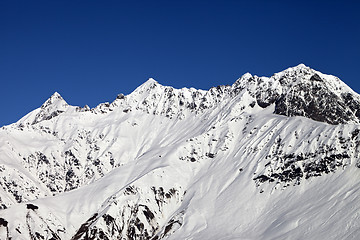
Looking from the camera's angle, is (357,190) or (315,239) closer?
(315,239)

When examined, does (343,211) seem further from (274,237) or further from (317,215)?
(274,237)

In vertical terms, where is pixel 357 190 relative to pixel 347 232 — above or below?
above

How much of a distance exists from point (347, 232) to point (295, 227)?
802 inches

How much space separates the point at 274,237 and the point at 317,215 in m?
17.8

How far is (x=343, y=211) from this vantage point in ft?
629

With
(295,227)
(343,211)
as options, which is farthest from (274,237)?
(343,211)

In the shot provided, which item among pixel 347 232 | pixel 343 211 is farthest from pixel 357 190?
pixel 347 232

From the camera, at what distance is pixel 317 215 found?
196125mm

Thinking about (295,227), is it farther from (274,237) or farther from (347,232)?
(347,232)

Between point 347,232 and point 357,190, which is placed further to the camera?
point 357,190

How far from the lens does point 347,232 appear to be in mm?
179625

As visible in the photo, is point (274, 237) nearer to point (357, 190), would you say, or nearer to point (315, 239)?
point (315, 239)

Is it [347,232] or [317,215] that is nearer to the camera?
[347,232]

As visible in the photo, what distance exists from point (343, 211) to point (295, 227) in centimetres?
1761
